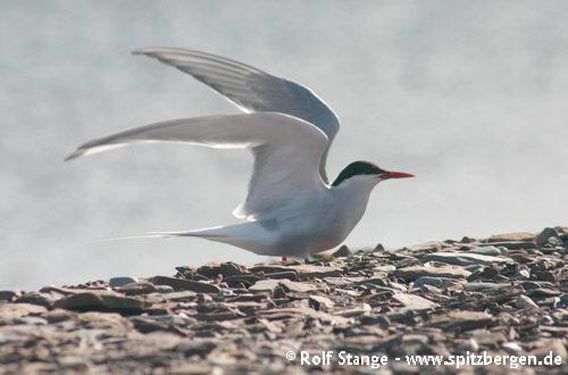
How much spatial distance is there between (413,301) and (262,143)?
64.1 inches

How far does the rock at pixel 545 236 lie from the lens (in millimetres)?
8148

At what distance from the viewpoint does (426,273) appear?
22.7ft

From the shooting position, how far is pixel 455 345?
515 centimetres

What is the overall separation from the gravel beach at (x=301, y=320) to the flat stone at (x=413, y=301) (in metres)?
0.01

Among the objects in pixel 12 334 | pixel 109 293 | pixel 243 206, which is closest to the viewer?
pixel 12 334

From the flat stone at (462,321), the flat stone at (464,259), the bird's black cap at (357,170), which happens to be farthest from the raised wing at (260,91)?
the flat stone at (462,321)

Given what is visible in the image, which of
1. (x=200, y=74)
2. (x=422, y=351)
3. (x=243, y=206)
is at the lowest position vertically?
(x=422, y=351)

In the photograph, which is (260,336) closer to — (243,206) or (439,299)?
(439,299)

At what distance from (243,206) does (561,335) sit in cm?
268

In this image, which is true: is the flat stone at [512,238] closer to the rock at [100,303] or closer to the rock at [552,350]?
the rock at [552,350]

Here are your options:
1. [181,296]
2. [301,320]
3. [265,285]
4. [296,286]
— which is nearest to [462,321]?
[301,320]

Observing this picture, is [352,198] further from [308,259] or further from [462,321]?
[462,321]

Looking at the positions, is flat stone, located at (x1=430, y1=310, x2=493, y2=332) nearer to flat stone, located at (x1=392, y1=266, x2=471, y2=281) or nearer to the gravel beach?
the gravel beach

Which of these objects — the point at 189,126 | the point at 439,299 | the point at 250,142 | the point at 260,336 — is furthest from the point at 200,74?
the point at 260,336
